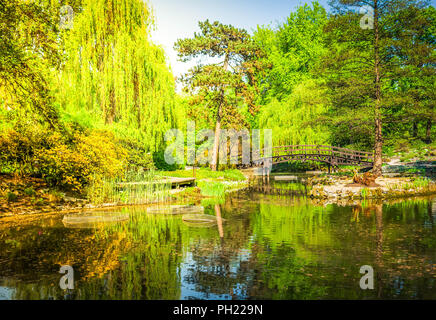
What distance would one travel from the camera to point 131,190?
16781 mm

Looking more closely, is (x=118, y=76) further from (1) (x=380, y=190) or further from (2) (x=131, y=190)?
(1) (x=380, y=190)

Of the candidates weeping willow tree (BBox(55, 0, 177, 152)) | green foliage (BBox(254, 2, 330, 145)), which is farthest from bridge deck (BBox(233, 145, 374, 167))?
weeping willow tree (BBox(55, 0, 177, 152))

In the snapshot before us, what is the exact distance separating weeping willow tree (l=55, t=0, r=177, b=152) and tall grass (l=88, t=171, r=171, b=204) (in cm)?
341

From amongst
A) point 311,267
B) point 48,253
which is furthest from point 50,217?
point 311,267

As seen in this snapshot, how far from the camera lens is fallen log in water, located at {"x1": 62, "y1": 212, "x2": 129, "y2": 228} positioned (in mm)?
11883

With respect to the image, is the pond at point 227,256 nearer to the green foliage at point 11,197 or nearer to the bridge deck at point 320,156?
the green foliage at point 11,197

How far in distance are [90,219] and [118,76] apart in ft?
35.6

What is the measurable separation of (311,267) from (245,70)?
2599 cm

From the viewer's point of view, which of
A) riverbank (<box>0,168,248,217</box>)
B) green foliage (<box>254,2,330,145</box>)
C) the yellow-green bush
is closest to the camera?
riverbank (<box>0,168,248,217</box>)

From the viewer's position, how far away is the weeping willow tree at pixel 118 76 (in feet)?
67.8

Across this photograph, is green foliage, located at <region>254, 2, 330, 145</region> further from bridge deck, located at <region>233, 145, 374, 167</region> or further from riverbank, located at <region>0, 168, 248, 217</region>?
riverbank, located at <region>0, 168, 248, 217</region>

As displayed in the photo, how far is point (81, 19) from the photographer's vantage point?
2058cm

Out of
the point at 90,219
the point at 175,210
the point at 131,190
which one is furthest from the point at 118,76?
the point at 90,219

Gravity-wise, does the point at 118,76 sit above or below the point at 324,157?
above
